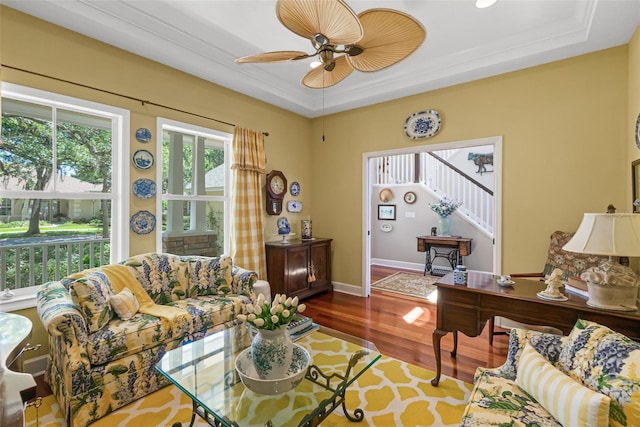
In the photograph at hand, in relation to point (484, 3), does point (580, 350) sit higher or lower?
lower

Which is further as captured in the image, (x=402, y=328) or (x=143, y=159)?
(x=402, y=328)

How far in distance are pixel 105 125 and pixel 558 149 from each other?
15.1ft

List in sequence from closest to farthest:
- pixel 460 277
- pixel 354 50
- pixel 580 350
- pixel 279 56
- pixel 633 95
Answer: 1. pixel 580 350
2. pixel 354 50
3. pixel 279 56
4. pixel 460 277
5. pixel 633 95

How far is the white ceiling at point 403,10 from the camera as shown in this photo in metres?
2.47

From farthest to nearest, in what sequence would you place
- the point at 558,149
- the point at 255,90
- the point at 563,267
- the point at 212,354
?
the point at 255,90 < the point at 558,149 < the point at 563,267 < the point at 212,354

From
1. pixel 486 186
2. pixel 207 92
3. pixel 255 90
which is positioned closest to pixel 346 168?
pixel 255 90

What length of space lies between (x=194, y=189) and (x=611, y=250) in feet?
12.4

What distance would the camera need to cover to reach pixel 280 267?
406cm

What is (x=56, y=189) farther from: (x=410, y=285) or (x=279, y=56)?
(x=410, y=285)

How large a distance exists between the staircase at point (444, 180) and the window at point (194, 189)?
3.88m

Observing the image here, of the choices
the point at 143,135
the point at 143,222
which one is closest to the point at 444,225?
the point at 143,222

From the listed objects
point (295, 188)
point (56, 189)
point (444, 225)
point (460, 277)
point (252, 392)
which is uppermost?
point (295, 188)

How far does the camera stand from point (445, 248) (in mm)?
6273

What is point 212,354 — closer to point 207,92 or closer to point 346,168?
point 207,92
